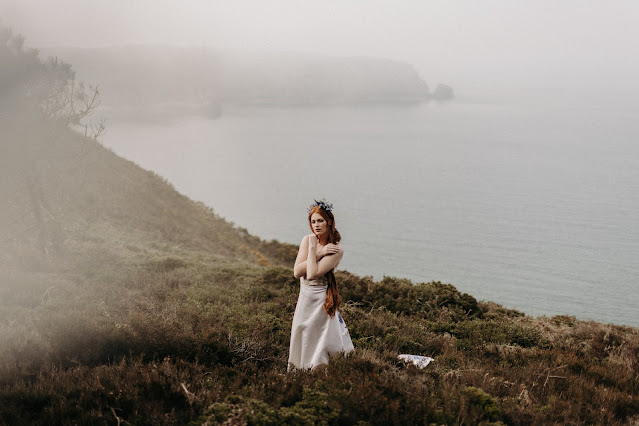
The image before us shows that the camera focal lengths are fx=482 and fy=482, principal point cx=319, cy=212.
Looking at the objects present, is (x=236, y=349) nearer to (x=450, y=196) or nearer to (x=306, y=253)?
(x=306, y=253)

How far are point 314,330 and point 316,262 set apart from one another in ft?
3.33

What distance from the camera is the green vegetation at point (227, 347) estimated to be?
5.57 m

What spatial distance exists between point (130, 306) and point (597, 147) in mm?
161795

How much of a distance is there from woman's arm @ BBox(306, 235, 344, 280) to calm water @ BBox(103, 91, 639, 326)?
1375 inches

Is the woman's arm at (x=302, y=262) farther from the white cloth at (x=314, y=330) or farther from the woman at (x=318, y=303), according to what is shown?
the white cloth at (x=314, y=330)

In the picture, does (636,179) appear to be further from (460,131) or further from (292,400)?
(292,400)

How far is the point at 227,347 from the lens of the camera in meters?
7.93

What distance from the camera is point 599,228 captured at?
67000 mm

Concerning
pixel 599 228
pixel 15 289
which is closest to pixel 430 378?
pixel 15 289

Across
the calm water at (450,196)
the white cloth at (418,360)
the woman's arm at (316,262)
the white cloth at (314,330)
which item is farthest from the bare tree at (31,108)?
the calm water at (450,196)

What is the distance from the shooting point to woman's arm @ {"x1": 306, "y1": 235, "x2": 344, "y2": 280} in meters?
7.12

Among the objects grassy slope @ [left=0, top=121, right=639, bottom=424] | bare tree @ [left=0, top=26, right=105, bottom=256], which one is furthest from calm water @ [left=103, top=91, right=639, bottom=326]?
bare tree @ [left=0, top=26, right=105, bottom=256]

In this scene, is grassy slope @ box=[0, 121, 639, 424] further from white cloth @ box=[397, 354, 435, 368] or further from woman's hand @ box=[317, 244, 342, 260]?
woman's hand @ box=[317, 244, 342, 260]

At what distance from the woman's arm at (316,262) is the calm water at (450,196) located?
34.9 m
